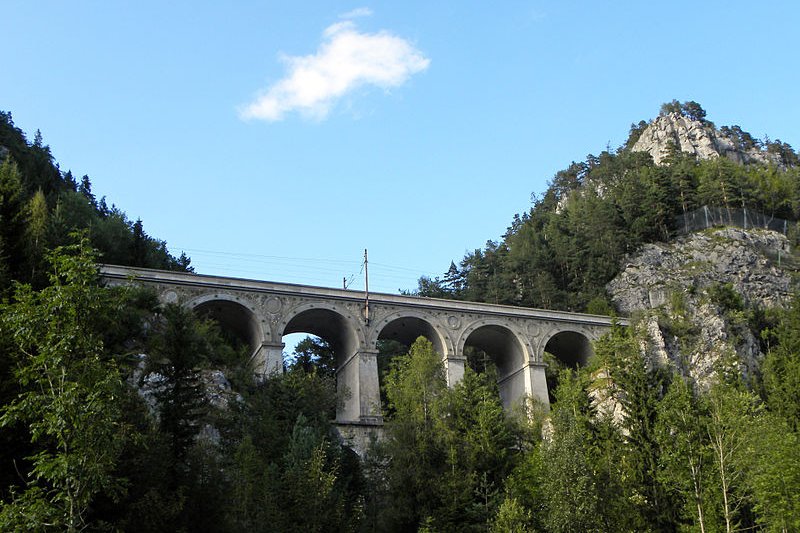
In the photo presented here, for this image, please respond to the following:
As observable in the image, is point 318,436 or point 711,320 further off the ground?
point 711,320

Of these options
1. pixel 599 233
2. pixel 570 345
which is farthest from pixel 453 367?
pixel 599 233

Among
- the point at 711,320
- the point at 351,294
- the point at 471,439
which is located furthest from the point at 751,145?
the point at 471,439

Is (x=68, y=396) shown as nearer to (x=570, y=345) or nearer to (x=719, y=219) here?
(x=570, y=345)

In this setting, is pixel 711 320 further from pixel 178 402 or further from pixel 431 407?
pixel 178 402

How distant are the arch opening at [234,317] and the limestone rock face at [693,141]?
72.5m

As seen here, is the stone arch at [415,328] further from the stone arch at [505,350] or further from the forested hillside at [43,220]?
the forested hillside at [43,220]

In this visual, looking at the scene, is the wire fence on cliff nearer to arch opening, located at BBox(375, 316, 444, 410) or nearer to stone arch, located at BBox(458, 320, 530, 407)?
stone arch, located at BBox(458, 320, 530, 407)

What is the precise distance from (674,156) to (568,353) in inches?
1581

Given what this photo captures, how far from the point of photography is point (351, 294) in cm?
4509

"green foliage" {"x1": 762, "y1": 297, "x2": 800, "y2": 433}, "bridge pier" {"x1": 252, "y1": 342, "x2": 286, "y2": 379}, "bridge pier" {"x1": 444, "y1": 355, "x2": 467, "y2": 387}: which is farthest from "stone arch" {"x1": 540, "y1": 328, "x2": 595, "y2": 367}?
"bridge pier" {"x1": 252, "y1": 342, "x2": 286, "y2": 379}

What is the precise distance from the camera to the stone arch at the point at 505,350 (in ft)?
156

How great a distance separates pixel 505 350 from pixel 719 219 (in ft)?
90.7

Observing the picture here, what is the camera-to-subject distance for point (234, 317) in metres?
44.4

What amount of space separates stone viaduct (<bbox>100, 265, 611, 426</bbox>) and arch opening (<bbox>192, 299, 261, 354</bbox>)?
0.06 meters
